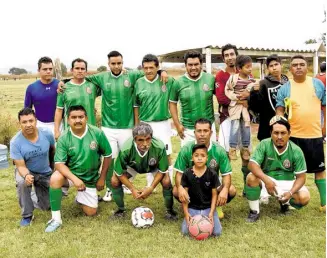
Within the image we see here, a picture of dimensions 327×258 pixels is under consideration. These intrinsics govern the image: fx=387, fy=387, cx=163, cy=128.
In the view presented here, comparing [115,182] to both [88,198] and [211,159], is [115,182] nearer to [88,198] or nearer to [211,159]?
[88,198]

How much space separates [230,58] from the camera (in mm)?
5484

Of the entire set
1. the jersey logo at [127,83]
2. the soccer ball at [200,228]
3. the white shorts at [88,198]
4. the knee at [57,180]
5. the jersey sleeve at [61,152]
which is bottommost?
the soccer ball at [200,228]

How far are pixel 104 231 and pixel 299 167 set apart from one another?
2536 mm

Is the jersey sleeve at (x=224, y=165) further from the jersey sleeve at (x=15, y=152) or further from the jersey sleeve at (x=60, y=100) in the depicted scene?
the jersey sleeve at (x=15, y=152)

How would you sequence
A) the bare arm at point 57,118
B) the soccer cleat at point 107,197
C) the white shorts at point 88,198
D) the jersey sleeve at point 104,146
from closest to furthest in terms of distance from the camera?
1. the jersey sleeve at point 104,146
2. the white shorts at point 88,198
3. the bare arm at point 57,118
4. the soccer cleat at point 107,197

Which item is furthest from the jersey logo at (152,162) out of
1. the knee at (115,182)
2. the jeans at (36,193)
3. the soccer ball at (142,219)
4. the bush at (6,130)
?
the bush at (6,130)

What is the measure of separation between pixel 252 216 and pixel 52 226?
2.54 m

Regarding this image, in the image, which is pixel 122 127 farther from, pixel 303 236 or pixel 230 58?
pixel 303 236

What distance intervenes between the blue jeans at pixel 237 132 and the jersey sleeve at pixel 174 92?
2.93 ft

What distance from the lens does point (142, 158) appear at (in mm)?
4977

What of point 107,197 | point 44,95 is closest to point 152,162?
point 107,197

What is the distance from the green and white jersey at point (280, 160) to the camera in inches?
189

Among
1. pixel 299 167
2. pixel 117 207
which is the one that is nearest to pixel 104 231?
pixel 117 207

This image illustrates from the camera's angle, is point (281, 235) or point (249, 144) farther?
point (249, 144)
